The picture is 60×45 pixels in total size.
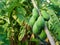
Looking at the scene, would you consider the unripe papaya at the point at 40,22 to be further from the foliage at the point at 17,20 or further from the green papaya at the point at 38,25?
the foliage at the point at 17,20

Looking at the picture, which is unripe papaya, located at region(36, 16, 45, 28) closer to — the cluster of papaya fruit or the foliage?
the cluster of papaya fruit

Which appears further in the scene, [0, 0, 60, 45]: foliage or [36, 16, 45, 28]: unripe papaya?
[0, 0, 60, 45]: foliage

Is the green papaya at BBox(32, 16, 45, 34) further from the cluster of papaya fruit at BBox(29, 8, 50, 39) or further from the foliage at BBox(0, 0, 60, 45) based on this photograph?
the foliage at BBox(0, 0, 60, 45)

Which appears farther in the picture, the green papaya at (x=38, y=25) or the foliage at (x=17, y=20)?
the foliage at (x=17, y=20)

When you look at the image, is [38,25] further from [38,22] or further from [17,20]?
[17,20]

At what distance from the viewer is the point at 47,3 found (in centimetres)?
238

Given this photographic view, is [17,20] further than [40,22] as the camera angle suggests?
Yes

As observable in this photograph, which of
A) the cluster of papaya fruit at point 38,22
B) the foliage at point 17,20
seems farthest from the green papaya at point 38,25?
the foliage at point 17,20

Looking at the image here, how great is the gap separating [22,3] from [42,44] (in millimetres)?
547

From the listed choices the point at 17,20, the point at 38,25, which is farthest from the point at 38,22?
the point at 17,20

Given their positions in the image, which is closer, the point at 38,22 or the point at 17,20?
the point at 38,22

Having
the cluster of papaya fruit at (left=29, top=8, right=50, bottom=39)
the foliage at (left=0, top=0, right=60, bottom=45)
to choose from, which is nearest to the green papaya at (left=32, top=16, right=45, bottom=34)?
the cluster of papaya fruit at (left=29, top=8, right=50, bottom=39)

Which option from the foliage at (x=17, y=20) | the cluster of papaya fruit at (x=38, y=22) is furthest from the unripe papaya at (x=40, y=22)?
the foliage at (x=17, y=20)

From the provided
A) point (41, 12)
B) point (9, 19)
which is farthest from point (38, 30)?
point (9, 19)
